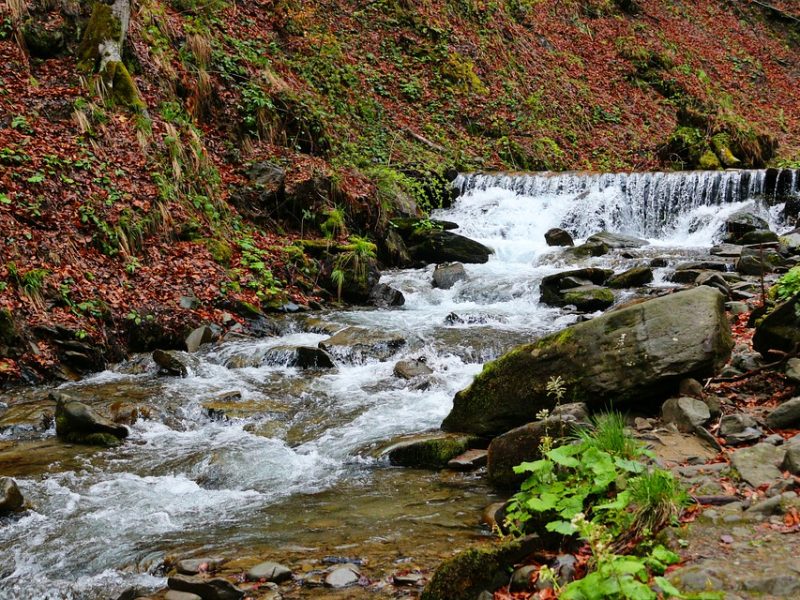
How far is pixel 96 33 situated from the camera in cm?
1168

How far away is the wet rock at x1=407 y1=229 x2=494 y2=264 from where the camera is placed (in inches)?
563

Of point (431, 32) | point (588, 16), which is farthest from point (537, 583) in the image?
point (588, 16)

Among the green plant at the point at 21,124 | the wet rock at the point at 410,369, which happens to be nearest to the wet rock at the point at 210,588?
the wet rock at the point at 410,369

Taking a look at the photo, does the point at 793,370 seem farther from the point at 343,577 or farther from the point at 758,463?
the point at 343,577

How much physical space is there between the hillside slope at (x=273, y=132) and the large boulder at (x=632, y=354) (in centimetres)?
585

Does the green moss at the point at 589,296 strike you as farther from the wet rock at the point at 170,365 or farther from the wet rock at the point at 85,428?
the wet rock at the point at 85,428

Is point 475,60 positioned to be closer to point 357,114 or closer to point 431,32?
point 431,32

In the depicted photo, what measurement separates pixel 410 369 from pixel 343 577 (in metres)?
4.59

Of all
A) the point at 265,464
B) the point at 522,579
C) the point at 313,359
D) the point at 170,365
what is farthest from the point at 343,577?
the point at 170,365

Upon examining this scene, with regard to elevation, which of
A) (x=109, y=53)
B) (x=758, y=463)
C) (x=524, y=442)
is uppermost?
(x=109, y=53)

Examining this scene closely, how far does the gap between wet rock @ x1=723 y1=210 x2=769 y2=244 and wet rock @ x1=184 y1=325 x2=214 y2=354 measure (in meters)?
11.1

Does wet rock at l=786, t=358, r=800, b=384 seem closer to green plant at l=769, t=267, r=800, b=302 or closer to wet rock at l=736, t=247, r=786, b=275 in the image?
green plant at l=769, t=267, r=800, b=302

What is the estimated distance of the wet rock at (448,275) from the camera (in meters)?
12.6

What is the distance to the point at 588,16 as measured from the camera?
27047 mm
